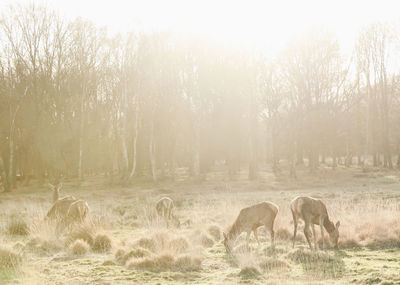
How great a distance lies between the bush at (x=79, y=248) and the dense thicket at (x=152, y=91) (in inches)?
982

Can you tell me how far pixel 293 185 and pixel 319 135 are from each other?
10112mm

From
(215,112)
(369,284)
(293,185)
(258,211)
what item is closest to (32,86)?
(215,112)

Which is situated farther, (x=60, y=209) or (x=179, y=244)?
(x=60, y=209)

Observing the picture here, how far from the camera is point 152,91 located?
39938 mm

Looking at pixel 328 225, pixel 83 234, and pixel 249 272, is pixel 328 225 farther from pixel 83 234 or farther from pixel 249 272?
pixel 83 234

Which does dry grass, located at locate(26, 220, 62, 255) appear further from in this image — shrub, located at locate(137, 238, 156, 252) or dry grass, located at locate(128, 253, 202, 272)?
dry grass, located at locate(128, 253, 202, 272)

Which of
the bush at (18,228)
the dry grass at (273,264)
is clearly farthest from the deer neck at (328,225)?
the bush at (18,228)

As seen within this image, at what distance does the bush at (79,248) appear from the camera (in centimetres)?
1080

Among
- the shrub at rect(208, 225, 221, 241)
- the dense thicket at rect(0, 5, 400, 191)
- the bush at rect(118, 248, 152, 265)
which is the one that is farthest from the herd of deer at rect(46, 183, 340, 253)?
the dense thicket at rect(0, 5, 400, 191)

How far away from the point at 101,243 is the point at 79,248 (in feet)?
2.40

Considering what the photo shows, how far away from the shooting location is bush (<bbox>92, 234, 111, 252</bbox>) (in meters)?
11.3

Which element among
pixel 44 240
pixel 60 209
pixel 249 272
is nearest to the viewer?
pixel 249 272

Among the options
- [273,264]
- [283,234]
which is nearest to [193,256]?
[273,264]

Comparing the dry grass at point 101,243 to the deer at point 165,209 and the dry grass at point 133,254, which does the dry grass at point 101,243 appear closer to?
the dry grass at point 133,254
